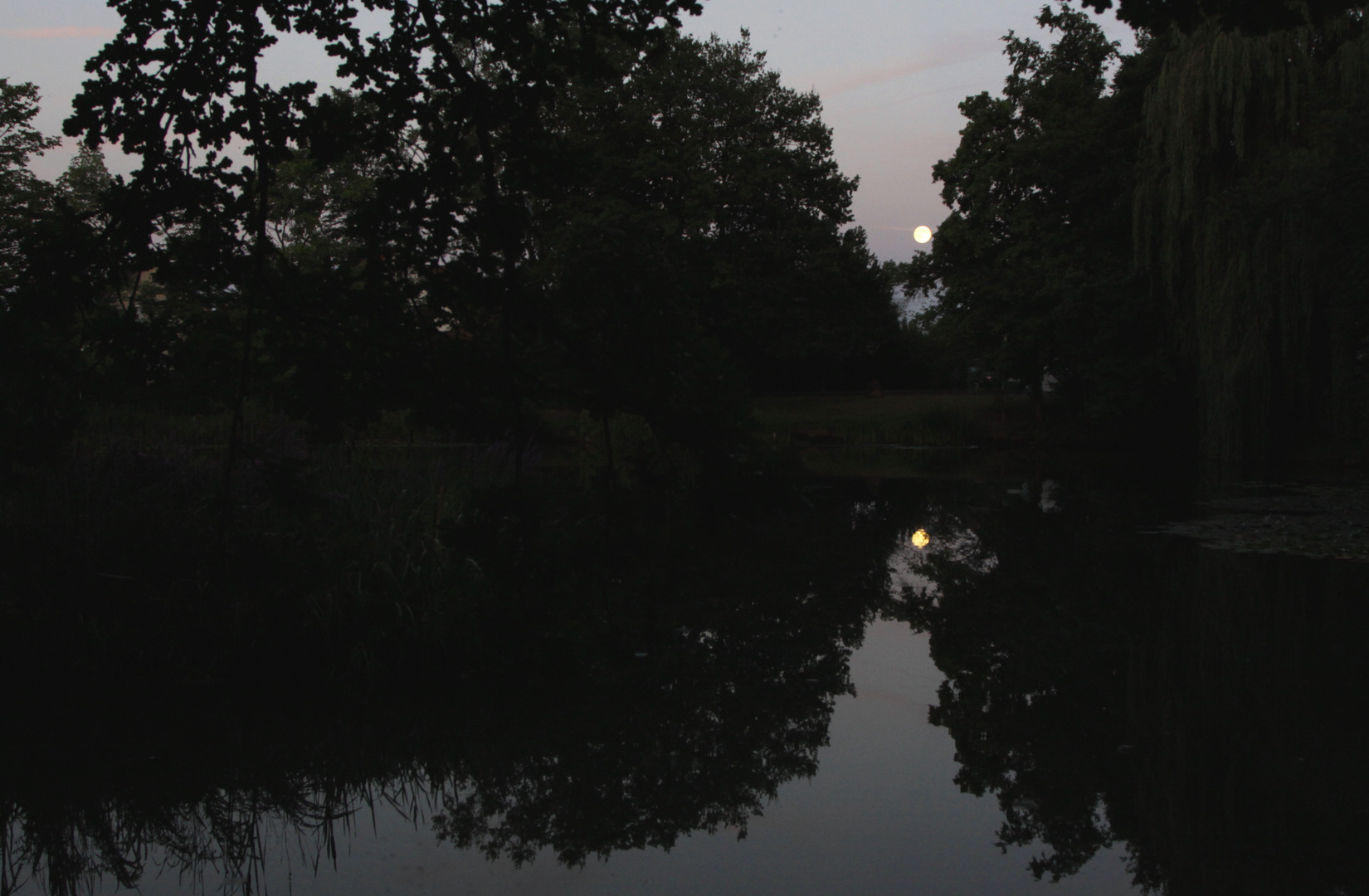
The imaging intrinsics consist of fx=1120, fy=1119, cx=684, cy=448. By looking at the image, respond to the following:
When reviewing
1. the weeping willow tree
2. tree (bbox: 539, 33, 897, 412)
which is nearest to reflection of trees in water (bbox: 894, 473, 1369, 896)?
the weeping willow tree

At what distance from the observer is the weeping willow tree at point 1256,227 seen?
600 inches

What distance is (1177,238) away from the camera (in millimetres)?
18453

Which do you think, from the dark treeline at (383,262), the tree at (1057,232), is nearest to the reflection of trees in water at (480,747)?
the dark treeline at (383,262)

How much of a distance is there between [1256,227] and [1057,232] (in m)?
8.09

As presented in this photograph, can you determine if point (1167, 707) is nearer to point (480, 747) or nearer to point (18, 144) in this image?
point (480, 747)

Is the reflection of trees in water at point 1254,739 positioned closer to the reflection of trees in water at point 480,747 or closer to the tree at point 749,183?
the reflection of trees in water at point 480,747

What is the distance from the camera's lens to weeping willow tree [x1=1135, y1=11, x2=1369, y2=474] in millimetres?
15234

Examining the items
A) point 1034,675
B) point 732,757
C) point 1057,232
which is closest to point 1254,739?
point 1034,675

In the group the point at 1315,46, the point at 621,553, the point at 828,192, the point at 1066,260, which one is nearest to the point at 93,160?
the point at 828,192

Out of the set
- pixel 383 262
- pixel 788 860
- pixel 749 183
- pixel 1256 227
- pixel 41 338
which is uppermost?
pixel 749 183

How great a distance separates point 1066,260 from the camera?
23.8 meters

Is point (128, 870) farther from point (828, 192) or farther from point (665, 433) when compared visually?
point (828, 192)

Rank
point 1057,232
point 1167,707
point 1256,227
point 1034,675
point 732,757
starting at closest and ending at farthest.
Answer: point 732,757, point 1167,707, point 1034,675, point 1256,227, point 1057,232

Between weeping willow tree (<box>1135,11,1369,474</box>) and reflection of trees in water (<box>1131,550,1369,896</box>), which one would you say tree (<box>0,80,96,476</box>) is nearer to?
reflection of trees in water (<box>1131,550,1369,896</box>)
